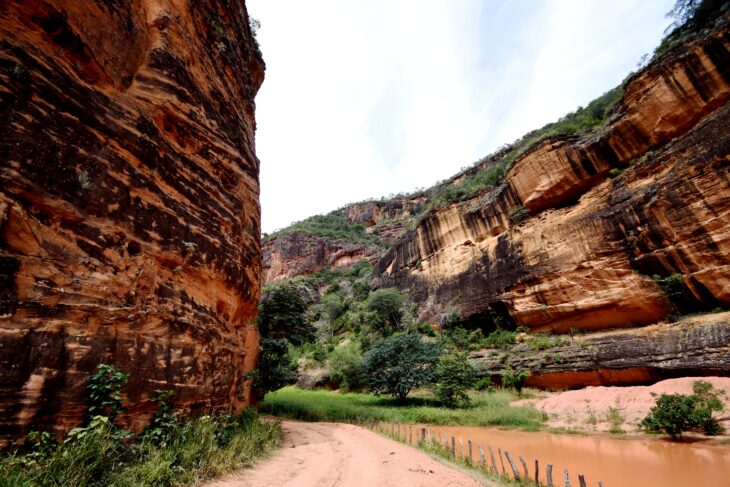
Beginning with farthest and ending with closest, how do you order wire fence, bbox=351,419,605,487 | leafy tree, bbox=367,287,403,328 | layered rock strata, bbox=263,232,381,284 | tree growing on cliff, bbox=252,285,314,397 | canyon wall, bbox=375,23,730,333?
layered rock strata, bbox=263,232,381,284, leafy tree, bbox=367,287,403,328, tree growing on cliff, bbox=252,285,314,397, canyon wall, bbox=375,23,730,333, wire fence, bbox=351,419,605,487

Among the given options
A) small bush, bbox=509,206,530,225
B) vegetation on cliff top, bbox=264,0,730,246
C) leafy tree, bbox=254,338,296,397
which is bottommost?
leafy tree, bbox=254,338,296,397

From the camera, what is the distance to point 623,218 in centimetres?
1812

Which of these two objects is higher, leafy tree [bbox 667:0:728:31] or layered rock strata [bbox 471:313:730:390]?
leafy tree [bbox 667:0:728:31]

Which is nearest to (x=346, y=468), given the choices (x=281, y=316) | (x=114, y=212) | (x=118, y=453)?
(x=118, y=453)

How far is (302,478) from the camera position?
21.1 feet

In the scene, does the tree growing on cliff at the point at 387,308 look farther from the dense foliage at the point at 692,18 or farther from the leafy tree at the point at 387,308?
the dense foliage at the point at 692,18

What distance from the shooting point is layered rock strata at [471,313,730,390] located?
1310 centimetres

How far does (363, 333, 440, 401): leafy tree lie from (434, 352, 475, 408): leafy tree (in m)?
1.14

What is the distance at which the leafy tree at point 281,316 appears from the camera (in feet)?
58.9

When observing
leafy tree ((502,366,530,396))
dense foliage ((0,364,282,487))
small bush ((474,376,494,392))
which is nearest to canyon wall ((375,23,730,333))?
leafy tree ((502,366,530,396))

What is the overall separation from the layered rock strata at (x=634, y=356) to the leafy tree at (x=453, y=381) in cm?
282

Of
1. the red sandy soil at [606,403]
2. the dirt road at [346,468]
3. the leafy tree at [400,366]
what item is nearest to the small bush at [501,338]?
A: the leafy tree at [400,366]

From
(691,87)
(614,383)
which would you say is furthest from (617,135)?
(614,383)

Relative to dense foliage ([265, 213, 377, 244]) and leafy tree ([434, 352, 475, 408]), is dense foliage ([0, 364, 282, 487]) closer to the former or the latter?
leafy tree ([434, 352, 475, 408])
